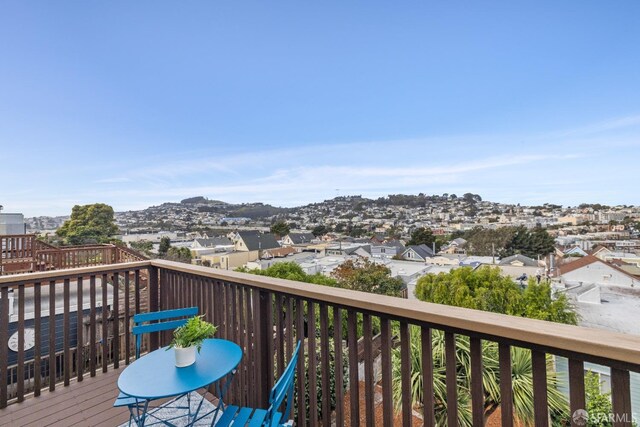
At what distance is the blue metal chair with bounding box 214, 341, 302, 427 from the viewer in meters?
1.16

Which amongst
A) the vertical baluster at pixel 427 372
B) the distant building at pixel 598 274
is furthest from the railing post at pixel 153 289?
the distant building at pixel 598 274

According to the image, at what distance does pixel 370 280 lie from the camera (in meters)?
15.5

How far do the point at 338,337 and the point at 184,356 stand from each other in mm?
885

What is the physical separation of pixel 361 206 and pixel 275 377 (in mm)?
33652

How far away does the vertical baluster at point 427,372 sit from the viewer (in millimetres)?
1225

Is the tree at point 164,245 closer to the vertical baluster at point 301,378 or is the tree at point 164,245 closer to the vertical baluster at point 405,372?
the vertical baluster at point 301,378

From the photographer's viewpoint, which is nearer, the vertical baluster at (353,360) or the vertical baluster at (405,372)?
the vertical baluster at (405,372)

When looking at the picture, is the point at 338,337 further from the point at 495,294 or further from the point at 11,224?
the point at 495,294

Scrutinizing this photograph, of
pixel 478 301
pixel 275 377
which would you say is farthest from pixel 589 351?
pixel 478 301

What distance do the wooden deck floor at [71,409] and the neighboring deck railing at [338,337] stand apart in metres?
0.10

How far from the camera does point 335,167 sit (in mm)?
24859

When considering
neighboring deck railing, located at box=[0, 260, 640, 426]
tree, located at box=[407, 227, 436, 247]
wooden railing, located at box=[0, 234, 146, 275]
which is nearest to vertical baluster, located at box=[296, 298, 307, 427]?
neighboring deck railing, located at box=[0, 260, 640, 426]

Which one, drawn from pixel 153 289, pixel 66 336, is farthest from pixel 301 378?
pixel 66 336

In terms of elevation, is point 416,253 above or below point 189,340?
below
